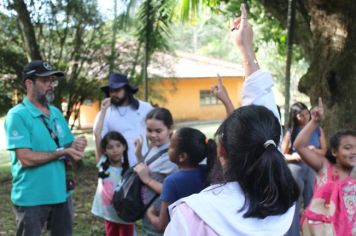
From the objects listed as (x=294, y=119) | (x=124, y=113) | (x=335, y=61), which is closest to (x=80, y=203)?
(x=124, y=113)

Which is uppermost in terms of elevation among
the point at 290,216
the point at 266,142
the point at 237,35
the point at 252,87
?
the point at 237,35

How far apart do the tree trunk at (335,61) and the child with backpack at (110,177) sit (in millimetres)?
2660

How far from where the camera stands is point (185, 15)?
7789 millimetres

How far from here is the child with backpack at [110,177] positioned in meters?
4.09

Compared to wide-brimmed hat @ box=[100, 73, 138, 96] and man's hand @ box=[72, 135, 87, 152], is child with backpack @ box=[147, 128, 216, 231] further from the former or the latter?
wide-brimmed hat @ box=[100, 73, 138, 96]

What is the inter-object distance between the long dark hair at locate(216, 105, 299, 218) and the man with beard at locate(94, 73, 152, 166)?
9.69 feet

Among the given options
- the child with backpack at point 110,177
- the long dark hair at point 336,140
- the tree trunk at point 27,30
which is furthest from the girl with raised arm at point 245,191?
the tree trunk at point 27,30

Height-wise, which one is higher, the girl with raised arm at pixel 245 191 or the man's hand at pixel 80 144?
the girl with raised arm at pixel 245 191

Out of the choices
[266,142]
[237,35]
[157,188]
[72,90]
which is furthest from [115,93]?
[72,90]

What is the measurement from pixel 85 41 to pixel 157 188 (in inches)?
317

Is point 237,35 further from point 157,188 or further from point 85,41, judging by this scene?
point 85,41

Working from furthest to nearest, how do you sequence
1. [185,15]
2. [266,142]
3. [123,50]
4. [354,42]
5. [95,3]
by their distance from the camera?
[123,50], [95,3], [185,15], [354,42], [266,142]

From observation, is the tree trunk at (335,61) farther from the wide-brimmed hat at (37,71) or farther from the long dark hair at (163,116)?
the wide-brimmed hat at (37,71)

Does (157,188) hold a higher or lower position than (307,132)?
lower
